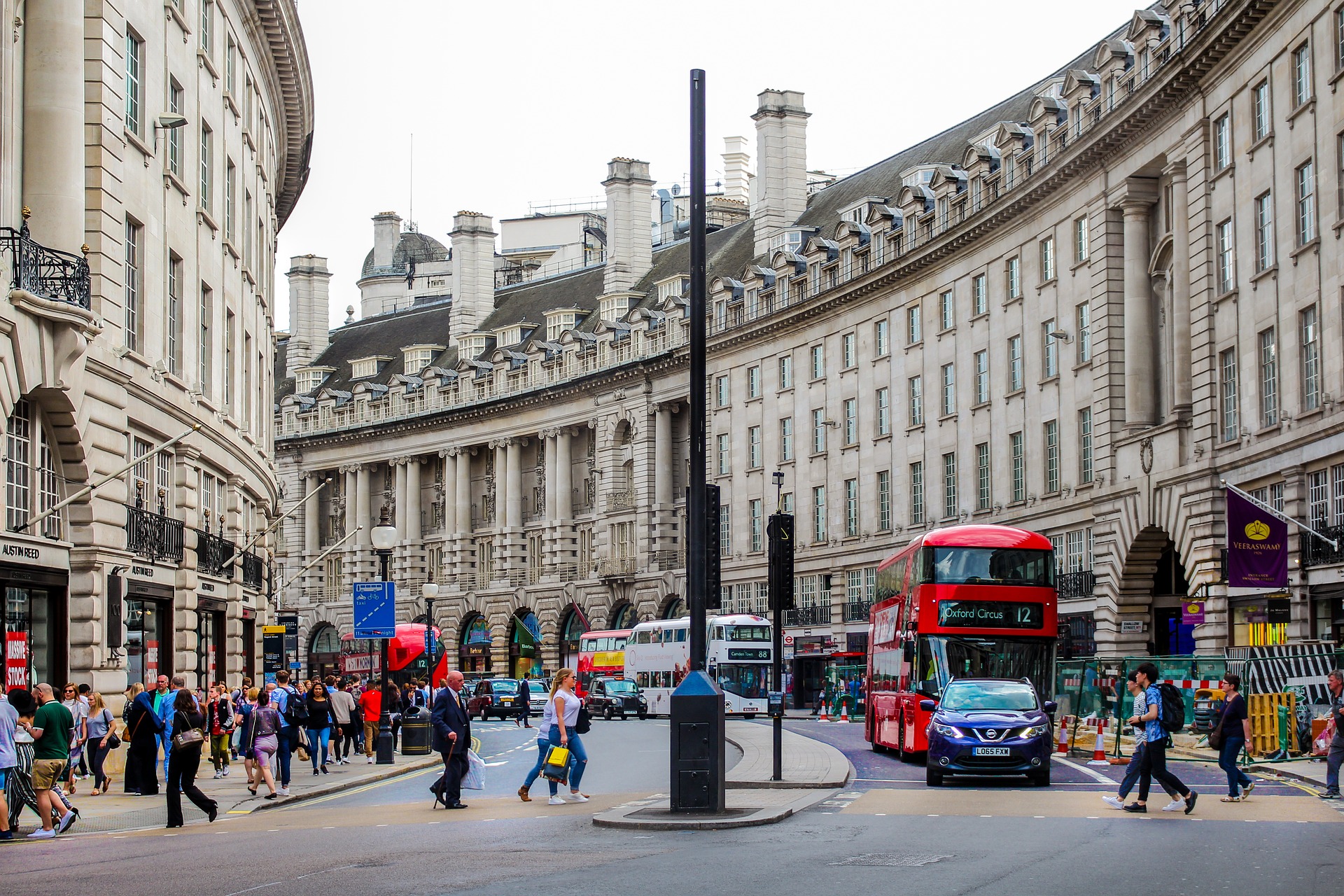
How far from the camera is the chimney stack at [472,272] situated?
356ft

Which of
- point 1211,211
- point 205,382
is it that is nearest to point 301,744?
point 205,382

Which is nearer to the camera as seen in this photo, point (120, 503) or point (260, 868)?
point (260, 868)

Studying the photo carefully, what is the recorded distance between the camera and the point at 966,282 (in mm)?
67000

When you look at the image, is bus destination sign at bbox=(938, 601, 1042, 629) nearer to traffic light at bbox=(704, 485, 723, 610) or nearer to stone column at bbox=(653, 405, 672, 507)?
traffic light at bbox=(704, 485, 723, 610)

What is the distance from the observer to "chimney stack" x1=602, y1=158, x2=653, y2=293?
98.4 metres

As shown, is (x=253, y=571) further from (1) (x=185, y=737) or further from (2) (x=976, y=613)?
(1) (x=185, y=737)

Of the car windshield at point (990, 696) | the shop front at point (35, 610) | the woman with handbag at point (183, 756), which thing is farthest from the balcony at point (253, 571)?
the woman with handbag at point (183, 756)

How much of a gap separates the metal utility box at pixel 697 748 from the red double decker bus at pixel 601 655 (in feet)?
191

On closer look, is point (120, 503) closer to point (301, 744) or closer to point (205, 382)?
point (301, 744)

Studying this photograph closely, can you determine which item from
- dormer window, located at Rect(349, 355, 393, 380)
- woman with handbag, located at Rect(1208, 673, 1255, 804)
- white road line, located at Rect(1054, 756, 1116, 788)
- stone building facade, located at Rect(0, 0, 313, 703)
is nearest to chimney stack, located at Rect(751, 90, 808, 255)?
dormer window, located at Rect(349, 355, 393, 380)

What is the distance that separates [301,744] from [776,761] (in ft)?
34.5

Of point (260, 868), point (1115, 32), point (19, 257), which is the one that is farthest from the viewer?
point (1115, 32)

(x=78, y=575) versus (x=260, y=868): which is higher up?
(x=78, y=575)

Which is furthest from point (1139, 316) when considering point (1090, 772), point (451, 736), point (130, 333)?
point (451, 736)
